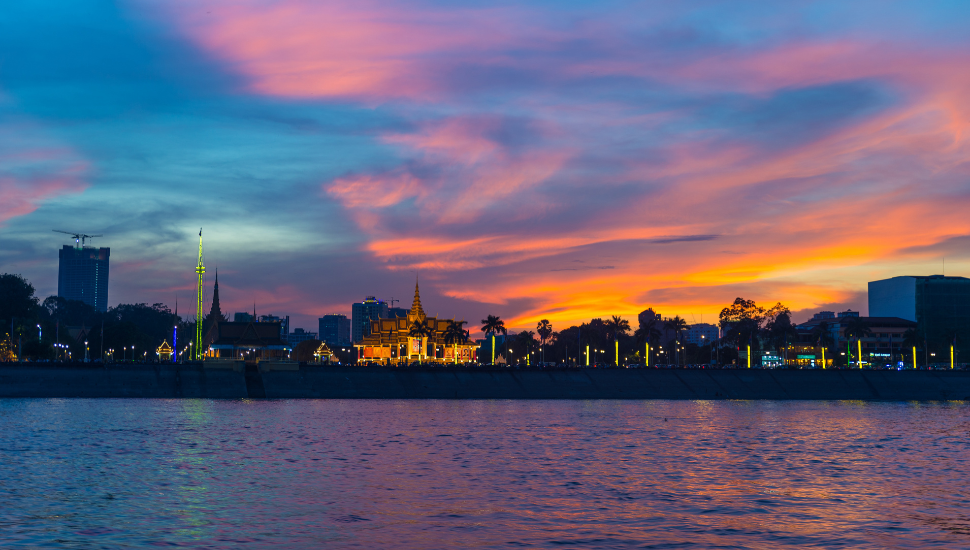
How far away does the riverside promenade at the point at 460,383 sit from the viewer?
138875mm

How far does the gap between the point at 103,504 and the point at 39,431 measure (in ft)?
148

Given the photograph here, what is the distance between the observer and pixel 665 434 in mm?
80062

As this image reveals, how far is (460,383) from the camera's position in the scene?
152m

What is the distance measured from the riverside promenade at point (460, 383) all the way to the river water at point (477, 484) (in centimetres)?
4808

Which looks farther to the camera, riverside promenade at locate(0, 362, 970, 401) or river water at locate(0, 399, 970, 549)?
riverside promenade at locate(0, 362, 970, 401)

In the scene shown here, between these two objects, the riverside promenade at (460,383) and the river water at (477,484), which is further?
the riverside promenade at (460,383)

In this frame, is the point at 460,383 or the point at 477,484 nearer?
the point at 477,484

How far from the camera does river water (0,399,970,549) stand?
32531 millimetres

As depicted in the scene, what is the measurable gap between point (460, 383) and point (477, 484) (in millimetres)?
106495

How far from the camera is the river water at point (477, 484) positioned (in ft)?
107

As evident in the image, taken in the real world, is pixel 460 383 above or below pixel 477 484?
above

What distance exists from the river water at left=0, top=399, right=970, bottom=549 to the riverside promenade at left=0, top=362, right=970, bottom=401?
1893 inches

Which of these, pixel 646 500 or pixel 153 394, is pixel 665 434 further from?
pixel 153 394

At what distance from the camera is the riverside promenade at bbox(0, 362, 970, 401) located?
13888 cm
